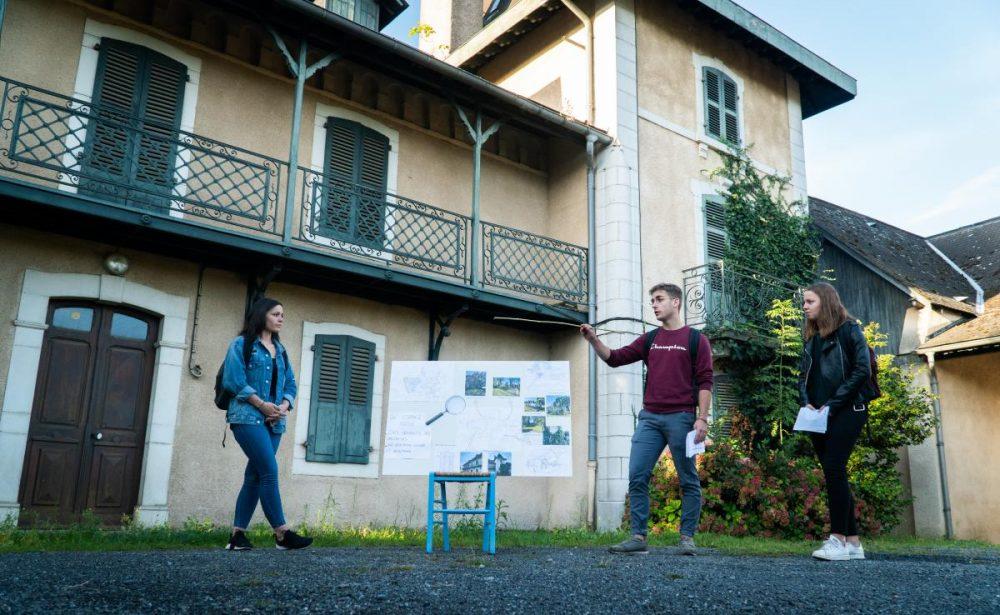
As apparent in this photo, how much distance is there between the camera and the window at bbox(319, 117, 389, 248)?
932cm

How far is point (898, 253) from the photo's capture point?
17.0 metres

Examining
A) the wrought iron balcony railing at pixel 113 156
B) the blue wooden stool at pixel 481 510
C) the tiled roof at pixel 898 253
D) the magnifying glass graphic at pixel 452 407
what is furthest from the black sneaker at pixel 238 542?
the tiled roof at pixel 898 253

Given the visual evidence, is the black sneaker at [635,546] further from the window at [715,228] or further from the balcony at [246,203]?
the window at [715,228]

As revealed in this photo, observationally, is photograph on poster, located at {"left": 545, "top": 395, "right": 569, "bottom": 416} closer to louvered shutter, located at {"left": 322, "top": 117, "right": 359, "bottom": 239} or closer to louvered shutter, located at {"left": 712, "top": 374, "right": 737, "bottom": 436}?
louvered shutter, located at {"left": 322, "top": 117, "right": 359, "bottom": 239}

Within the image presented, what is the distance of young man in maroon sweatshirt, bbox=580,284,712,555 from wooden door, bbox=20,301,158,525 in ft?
16.4

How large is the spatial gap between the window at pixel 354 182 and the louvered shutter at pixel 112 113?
209 cm

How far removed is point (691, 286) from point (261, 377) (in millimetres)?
7460

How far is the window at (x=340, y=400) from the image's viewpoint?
9117 mm

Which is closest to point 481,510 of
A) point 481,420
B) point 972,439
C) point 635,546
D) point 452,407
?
point 481,420

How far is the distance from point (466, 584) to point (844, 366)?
10.5 feet

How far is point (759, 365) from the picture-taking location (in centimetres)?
1177

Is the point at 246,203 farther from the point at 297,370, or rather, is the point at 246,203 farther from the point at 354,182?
the point at 297,370

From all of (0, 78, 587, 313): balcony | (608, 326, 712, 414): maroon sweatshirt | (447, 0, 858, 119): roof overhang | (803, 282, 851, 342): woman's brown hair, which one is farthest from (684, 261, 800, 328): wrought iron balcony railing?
(608, 326, 712, 414): maroon sweatshirt

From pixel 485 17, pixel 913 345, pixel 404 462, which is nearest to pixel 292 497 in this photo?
pixel 404 462
